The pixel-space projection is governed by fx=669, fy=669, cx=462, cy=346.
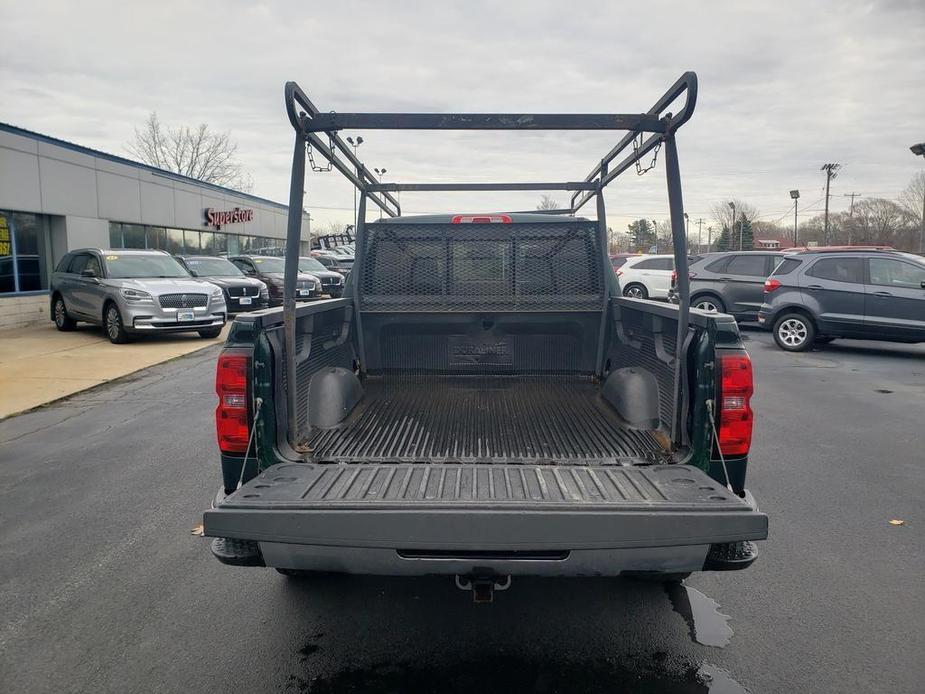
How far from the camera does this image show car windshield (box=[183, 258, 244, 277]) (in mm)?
17270

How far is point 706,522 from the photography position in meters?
2.40

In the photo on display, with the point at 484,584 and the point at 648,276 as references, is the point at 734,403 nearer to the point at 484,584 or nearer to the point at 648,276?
the point at 484,584

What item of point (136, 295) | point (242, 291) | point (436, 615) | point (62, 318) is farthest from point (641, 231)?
point (436, 615)

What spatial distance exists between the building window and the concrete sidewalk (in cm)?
137

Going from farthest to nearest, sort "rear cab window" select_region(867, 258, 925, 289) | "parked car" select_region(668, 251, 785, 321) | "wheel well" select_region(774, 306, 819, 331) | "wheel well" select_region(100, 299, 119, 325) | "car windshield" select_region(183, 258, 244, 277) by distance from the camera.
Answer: "car windshield" select_region(183, 258, 244, 277)
"parked car" select_region(668, 251, 785, 321)
"wheel well" select_region(100, 299, 119, 325)
"wheel well" select_region(774, 306, 819, 331)
"rear cab window" select_region(867, 258, 925, 289)

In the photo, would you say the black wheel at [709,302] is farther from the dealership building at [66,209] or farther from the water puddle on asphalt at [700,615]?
the dealership building at [66,209]

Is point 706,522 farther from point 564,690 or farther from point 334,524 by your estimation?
point 334,524

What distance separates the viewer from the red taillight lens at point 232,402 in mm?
2984

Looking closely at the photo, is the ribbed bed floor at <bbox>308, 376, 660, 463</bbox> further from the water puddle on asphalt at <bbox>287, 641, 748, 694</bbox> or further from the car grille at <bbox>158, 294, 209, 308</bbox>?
the car grille at <bbox>158, 294, 209, 308</bbox>

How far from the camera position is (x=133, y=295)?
12.7m

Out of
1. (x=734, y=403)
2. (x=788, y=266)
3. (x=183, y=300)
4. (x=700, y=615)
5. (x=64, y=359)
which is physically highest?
(x=788, y=266)

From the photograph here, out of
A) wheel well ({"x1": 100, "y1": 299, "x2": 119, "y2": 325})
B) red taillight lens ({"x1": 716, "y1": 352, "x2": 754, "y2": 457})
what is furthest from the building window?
red taillight lens ({"x1": 716, "y1": 352, "x2": 754, "y2": 457})

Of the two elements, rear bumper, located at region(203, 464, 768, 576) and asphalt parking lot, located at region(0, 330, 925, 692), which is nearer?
rear bumper, located at region(203, 464, 768, 576)

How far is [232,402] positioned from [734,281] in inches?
549
